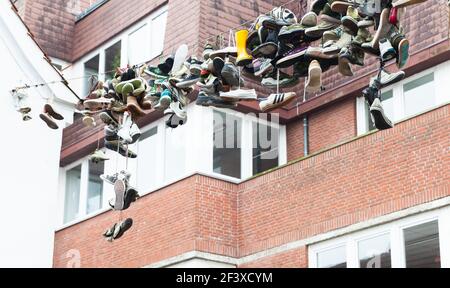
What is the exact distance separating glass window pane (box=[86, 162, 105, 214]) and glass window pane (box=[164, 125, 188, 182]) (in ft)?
7.19

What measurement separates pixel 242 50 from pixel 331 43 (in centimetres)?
113

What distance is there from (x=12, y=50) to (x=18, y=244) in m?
3.20

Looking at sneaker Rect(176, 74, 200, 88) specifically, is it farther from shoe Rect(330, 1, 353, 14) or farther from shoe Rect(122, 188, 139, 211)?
shoe Rect(330, 1, 353, 14)

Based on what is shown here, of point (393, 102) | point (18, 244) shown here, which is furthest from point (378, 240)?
point (18, 244)

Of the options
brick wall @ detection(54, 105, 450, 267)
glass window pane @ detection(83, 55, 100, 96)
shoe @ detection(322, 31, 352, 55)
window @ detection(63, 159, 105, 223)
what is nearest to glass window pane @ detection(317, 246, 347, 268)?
brick wall @ detection(54, 105, 450, 267)

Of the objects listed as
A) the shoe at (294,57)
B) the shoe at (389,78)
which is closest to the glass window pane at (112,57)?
the shoe at (294,57)

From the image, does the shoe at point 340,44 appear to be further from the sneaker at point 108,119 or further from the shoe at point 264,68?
the sneaker at point 108,119

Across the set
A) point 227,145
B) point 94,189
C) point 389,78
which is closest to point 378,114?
point 389,78

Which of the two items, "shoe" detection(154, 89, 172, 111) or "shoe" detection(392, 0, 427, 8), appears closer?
"shoe" detection(392, 0, 427, 8)

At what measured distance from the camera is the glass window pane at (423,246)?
1506cm

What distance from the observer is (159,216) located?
18.2 m

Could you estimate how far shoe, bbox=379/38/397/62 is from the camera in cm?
1030
